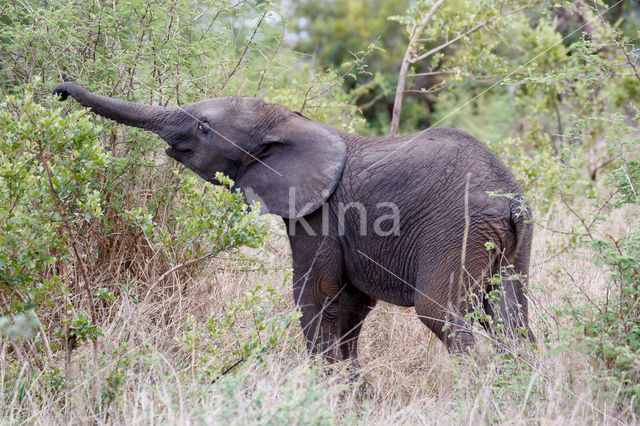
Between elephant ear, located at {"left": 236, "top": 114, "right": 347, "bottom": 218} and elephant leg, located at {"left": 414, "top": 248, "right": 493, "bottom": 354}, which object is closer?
elephant leg, located at {"left": 414, "top": 248, "right": 493, "bottom": 354}

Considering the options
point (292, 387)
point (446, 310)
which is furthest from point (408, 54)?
point (292, 387)

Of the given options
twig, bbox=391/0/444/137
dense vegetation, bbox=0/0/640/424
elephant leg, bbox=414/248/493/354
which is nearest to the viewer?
dense vegetation, bbox=0/0/640/424

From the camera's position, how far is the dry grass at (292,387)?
343 centimetres

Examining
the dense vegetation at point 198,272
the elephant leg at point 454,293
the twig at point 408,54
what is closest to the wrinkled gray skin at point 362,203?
the elephant leg at point 454,293

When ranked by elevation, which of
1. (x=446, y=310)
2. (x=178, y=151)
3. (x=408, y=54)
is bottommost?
(x=446, y=310)

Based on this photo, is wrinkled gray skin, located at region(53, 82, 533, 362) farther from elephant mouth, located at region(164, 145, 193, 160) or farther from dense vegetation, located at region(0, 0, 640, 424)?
dense vegetation, located at region(0, 0, 640, 424)

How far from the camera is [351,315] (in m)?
5.41

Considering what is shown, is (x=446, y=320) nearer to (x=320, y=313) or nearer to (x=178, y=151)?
(x=320, y=313)

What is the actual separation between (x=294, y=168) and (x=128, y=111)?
1.19 meters

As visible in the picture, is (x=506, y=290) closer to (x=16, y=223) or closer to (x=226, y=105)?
(x=226, y=105)

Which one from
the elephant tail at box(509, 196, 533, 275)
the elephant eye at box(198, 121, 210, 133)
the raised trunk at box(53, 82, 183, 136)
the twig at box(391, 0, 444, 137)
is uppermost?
the twig at box(391, 0, 444, 137)

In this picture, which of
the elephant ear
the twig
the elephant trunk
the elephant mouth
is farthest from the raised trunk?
the twig

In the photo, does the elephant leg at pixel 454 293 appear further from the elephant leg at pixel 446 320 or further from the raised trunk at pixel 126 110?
the raised trunk at pixel 126 110

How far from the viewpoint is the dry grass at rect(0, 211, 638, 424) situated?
3430mm
